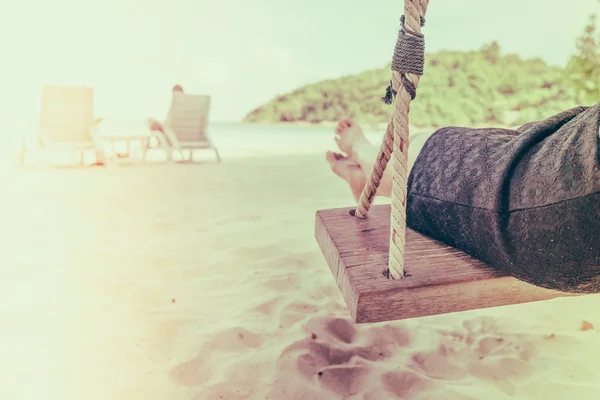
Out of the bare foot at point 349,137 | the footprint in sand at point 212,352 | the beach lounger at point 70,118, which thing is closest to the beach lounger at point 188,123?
the beach lounger at point 70,118

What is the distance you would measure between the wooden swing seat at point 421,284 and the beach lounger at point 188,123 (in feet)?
19.4

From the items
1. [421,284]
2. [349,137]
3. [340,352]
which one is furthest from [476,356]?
[349,137]

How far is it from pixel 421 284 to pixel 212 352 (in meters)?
0.86

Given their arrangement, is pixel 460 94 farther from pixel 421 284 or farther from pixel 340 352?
pixel 421 284

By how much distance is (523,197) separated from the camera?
762 millimetres

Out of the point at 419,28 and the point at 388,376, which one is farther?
the point at 388,376

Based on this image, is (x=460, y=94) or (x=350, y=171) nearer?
(x=350, y=171)

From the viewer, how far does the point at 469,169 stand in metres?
0.90

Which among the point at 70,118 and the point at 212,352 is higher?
the point at 212,352

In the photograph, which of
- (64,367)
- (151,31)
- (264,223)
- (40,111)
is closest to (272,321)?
(64,367)

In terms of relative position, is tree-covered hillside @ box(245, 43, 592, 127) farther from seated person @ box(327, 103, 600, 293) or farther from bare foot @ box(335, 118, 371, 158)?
seated person @ box(327, 103, 600, 293)

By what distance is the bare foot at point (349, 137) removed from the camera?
204cm

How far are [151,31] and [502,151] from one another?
27.1 metres

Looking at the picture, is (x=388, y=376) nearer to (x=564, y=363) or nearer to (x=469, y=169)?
(x=564, y=363)
